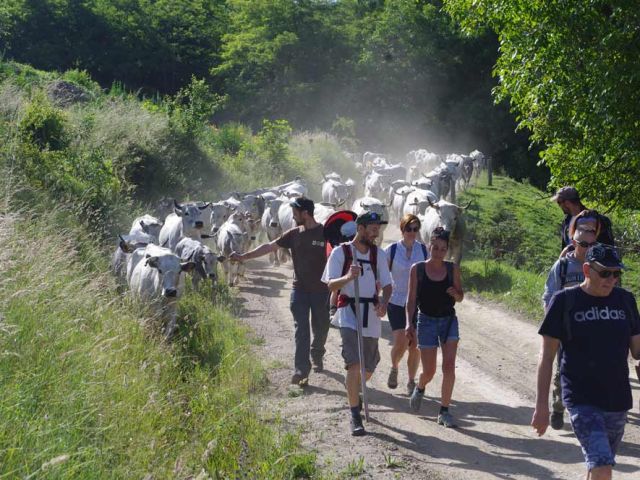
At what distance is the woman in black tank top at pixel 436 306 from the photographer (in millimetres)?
8961

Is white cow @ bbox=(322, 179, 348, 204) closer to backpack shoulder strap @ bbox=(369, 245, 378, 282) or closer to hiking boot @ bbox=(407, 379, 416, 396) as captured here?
hiking boot @ bbox=(407, 379, 416, 396)

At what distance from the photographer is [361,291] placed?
8.84m

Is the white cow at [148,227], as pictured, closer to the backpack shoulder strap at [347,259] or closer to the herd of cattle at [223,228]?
the herd of cattle at [223,228]

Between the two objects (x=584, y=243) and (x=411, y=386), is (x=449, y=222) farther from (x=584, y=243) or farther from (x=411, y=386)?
(x=584, y=243)

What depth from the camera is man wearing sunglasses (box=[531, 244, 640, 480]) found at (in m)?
5.75

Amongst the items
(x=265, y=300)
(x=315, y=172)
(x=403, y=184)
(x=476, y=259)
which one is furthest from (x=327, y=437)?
(x=315, y=172)

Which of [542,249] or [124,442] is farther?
[542,249]

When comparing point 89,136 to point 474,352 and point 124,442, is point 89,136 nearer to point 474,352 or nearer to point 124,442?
point 474,352

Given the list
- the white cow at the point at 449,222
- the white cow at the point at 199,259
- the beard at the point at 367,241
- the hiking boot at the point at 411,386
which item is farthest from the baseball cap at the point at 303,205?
the white cow at the point at 449,222

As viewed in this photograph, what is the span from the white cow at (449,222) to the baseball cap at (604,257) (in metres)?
12.3

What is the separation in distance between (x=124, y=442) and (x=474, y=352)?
707 cm

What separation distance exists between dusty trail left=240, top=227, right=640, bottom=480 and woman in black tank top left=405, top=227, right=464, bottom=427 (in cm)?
63

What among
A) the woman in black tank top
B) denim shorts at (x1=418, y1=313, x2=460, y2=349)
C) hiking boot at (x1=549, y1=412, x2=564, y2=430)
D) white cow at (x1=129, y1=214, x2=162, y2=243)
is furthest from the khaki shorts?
white cow at (x1=129, y1=214, x2=162, y2=243)

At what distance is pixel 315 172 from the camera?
120 feet
